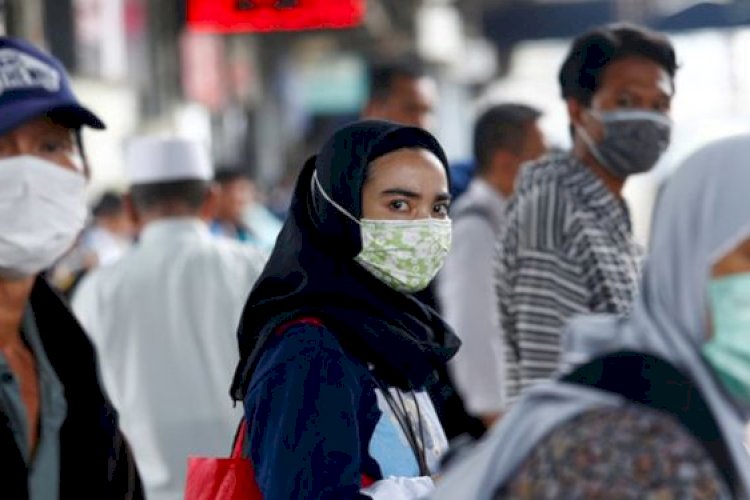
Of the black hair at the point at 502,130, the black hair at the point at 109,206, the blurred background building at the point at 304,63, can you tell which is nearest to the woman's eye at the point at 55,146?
the blurred background building at the point at 304,63

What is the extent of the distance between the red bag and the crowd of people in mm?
19

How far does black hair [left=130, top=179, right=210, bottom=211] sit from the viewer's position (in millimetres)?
5762

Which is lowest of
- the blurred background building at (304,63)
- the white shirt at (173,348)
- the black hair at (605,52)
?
the blurred background building at (304,63)

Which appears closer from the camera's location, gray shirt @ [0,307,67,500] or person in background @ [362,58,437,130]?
gray shirt @ [0,307,67,500]

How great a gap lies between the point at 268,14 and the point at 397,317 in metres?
4.91

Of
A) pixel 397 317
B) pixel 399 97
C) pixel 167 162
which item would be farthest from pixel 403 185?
pixel 399 97

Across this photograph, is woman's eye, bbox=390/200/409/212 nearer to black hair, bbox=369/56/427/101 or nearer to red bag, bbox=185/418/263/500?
red bag, bbox=185/418/263/500

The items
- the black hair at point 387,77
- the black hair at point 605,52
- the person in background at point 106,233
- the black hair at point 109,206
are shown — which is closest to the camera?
the black hair at point 605,52

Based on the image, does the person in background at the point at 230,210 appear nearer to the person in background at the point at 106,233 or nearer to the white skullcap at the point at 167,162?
the person in background at the point at 106,233

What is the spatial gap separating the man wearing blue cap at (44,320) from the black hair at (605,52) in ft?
4.55

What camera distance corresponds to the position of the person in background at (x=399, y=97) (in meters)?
6.93

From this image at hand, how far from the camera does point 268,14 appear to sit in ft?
26.1

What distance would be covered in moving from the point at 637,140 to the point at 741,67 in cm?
1925

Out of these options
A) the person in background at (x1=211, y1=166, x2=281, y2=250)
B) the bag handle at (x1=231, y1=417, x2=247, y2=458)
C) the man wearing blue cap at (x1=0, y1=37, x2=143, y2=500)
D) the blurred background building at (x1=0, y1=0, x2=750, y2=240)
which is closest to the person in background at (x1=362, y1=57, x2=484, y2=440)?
the blurred background building at (x1=0, y1=0, x2=750, y2=240)
